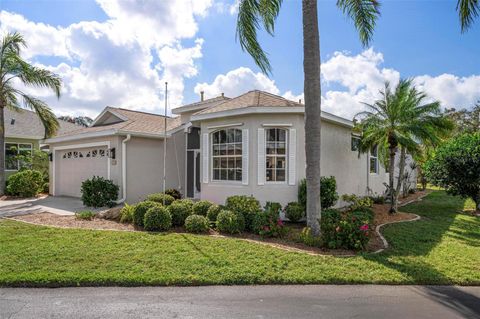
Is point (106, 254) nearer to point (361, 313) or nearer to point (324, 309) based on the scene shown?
point (324, 309)

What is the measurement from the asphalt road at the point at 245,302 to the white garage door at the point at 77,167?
10.8 m

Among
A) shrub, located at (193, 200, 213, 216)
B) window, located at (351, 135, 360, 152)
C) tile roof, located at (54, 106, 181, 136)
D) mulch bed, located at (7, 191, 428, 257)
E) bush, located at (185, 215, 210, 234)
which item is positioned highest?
tile roof, located at (54, 106, 181, 136)

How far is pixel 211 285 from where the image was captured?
5.49m

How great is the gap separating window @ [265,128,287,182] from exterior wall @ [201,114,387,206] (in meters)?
0.26

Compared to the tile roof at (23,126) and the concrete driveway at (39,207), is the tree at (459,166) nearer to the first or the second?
the concrete driveway at (39,207)

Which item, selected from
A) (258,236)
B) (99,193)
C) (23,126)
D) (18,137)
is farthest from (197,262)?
(23,126)

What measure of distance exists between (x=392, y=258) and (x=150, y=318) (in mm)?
5328

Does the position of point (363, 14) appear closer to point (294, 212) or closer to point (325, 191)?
point (325, 191)

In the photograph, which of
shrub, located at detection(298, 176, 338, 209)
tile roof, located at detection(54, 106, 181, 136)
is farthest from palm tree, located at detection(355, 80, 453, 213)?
tile roof, located at detection(54, 106, 181, 136)

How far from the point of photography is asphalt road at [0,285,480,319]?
4.49 metres

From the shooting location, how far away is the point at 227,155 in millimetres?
12141

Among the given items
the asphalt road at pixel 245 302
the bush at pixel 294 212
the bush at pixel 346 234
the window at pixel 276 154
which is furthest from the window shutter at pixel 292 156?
the asphalt road at pixel 245 302

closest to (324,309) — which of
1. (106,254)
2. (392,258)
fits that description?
(392,258)

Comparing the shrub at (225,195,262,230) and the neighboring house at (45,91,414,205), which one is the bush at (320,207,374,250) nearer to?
the shrub at (225,195,262,230)
